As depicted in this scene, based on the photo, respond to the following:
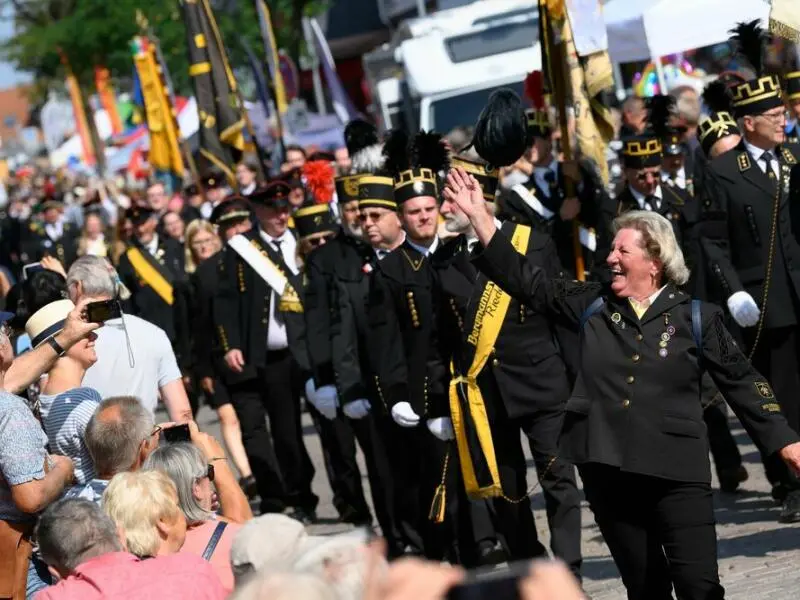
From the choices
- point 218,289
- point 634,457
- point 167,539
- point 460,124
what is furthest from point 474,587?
point 460,124

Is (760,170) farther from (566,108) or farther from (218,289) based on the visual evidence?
(218,289)

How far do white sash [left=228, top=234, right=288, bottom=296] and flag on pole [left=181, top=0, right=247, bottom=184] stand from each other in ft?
11.6

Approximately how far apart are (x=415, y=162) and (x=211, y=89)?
23.0 ft

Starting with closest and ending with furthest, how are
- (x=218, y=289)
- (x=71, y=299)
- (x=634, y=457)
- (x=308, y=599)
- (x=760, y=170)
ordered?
(x=308, y=599) < (x=634, y=457) < (x=71, y=299) < (x=760, y=170) < (x=218, y=289)

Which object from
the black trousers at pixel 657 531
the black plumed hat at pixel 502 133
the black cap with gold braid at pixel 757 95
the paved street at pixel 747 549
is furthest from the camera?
the black cap with gold braid at pixel 757 95

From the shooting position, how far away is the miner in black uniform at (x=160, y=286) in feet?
50.1

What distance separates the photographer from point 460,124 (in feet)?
66.4

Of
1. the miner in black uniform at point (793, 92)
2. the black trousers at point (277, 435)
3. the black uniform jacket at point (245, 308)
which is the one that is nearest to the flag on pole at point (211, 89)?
the black uniform jacket at point (245, 308)

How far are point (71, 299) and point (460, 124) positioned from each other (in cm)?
1225

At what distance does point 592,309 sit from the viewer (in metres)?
6.86

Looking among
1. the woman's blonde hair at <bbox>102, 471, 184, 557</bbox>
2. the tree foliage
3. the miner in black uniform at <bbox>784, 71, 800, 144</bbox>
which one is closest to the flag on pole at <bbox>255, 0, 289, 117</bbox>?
the miner in black uniform at <bbox>784, 71, 800, 144</bbox>

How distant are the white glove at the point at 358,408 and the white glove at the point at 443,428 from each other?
1237mm

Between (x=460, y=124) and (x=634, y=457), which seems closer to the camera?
(x=634, y=457)

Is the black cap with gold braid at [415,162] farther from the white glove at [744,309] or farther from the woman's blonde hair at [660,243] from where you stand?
the woman's blonde hair at [660,243]
